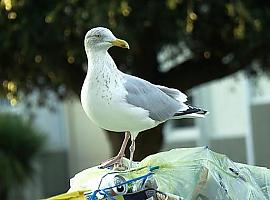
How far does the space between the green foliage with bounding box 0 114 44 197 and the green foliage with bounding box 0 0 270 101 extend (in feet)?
14.6

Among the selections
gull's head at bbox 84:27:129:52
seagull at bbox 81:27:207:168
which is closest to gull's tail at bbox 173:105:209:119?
seagull at bbox 81:27:207:168

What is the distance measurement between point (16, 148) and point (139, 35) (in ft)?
22.1

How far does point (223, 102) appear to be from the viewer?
13.7 metres

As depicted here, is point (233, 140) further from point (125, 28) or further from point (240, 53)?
point (125, 28)

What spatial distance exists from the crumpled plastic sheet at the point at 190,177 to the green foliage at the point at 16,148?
33.3 feet

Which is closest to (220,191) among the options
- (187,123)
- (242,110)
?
(242,110)

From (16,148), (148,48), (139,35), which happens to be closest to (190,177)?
(139,35)

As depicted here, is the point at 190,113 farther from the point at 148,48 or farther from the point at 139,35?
the point at 148,48

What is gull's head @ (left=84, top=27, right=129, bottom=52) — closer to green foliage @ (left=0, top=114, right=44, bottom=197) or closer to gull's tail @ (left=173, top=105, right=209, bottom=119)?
gull's tail @ (left=173, top=105, right=209, bottom=119)

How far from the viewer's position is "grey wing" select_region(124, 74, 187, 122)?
361 centimetres

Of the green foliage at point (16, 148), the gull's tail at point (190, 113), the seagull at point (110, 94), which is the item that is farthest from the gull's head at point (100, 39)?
the green foliage at point (16, 148)

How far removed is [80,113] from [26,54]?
837 centimetres

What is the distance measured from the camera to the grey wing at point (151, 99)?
3.61m

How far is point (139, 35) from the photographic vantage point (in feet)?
25.4
